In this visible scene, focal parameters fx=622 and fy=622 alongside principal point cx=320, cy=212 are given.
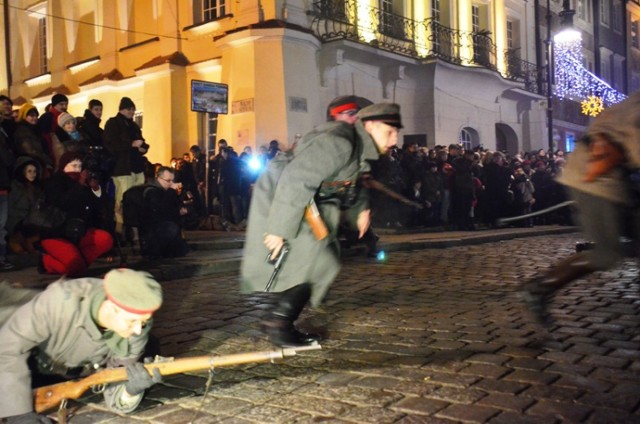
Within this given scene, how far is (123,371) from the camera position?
300 centimetres

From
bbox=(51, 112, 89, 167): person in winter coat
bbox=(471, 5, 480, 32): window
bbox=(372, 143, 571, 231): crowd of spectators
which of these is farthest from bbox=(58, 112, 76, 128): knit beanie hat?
bbox=(471, 5, 480, 32): window

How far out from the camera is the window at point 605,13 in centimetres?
3481

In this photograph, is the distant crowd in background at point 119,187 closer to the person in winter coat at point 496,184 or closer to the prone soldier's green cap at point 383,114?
the person in winter coat at point 496,184

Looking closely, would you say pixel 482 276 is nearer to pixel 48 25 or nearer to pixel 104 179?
pixel 104 179

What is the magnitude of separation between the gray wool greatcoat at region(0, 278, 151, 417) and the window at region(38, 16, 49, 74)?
23.8 m

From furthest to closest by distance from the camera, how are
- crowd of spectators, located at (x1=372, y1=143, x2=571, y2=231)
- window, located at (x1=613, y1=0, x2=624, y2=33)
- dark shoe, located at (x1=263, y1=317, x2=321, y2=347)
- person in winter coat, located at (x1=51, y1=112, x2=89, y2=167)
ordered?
window, located at (x1=613, y1=0, x2=624, y2=33)
crowd of spectators, located at (x1=372, y1=143, x2=571, y2=231)
person in winter coat, located at (x1=51, y1=112, x2=89, y2=167)
dark shoe, located at (x1=263, y1=317, x2=321, y2=347)

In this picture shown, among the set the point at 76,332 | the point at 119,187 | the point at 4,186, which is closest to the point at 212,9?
the point at 119,187

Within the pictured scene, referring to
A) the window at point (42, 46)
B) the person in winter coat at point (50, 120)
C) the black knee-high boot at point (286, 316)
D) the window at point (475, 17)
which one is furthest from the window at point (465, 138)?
the black knee-high boot at point (286, 316)

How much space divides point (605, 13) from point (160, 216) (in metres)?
34.3

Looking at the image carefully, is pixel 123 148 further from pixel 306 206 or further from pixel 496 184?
pixel 496 184

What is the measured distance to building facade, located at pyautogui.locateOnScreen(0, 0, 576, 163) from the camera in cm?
1595

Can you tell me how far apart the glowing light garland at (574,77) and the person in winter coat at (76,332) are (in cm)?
2909

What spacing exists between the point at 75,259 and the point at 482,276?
5.09 metres

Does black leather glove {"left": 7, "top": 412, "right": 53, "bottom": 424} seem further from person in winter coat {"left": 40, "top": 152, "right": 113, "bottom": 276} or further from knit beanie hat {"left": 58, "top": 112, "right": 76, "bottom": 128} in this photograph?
knit beanie hat {"left": 58, "top": 112, "right": 76, "bottom": 128}
